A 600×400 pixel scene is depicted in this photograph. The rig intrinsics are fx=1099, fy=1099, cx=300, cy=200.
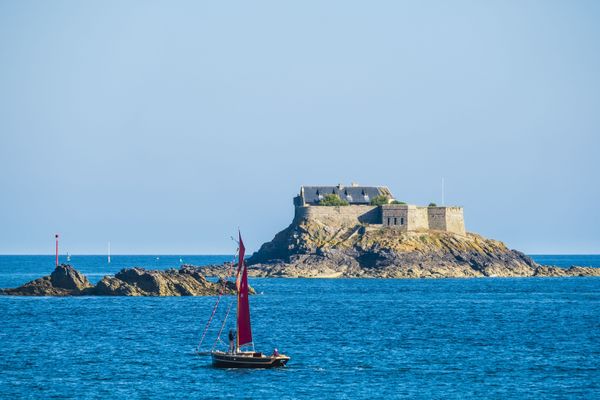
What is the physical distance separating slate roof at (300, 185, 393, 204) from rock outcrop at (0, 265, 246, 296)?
5267 cm

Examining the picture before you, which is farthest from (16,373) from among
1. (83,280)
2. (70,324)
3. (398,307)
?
(83,280)

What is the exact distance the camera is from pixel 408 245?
152 metres

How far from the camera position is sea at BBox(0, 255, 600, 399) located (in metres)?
51.2

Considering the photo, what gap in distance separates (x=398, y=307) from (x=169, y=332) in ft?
99.3

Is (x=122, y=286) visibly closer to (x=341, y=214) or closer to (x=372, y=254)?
(x=372, y=254)

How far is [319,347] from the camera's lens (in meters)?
66.9

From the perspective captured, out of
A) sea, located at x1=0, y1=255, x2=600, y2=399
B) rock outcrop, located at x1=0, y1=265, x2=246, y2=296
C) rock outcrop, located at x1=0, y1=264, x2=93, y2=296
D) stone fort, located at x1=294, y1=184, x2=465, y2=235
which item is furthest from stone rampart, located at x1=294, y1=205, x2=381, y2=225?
rock outcrop, located at x1=0, y1=264, x2=93, y2=296

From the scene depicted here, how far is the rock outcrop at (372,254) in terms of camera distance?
495 feet

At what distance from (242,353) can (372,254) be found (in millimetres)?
96067

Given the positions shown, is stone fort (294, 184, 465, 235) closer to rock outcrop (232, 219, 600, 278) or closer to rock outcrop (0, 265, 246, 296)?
rock outcrop (232, 219, 600, 278)

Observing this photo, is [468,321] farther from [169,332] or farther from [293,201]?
[293,201]

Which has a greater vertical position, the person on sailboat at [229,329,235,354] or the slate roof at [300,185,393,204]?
the slate roof at [300,185,393,204]

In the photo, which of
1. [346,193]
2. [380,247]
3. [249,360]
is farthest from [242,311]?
[346,193]

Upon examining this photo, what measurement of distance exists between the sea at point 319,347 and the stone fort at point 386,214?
4070 cm
